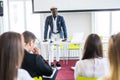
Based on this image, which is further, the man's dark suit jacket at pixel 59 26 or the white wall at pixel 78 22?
the white wall at pixel 78 22

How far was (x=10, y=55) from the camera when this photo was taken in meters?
1.48

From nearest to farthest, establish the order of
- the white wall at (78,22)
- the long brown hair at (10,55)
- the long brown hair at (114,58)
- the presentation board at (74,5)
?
the long brown hair at (114,58), the long brown hair at (10,55), the presentation board at (74,5), the white wall at (78,22)

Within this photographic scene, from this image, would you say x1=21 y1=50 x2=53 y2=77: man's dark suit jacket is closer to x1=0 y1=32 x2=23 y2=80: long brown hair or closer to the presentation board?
x1=0 y1=32 x2=23 y2=80: long brown hair

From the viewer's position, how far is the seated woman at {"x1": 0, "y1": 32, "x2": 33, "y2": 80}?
1.46 metres

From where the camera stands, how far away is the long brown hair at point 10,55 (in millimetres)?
1459

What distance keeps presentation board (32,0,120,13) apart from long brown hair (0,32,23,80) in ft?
18.0

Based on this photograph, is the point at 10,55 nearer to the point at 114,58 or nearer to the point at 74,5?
the point at 114,58

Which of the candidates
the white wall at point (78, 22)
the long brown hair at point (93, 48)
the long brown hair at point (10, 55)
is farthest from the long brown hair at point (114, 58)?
the white wall at point (78, 22)

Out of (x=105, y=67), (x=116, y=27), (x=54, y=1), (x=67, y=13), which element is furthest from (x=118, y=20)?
(x=105, y=67)

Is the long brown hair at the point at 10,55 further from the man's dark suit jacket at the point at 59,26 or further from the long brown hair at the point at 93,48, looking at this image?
the man's dark suit jacket at the point at 59,26

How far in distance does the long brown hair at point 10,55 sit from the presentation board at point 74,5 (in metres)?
5.50

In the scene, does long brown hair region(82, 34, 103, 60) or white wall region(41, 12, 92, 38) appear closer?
long brown hair region(82, 34, 103, 60)

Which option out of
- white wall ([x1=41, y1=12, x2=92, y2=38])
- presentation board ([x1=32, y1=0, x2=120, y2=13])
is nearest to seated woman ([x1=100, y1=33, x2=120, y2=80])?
presentation board ([x1=32, y1=0, x2=120, y2=13])

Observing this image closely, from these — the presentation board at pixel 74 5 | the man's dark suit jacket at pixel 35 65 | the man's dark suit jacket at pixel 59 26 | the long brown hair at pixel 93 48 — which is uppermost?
the presentation board at pixel 74 5
